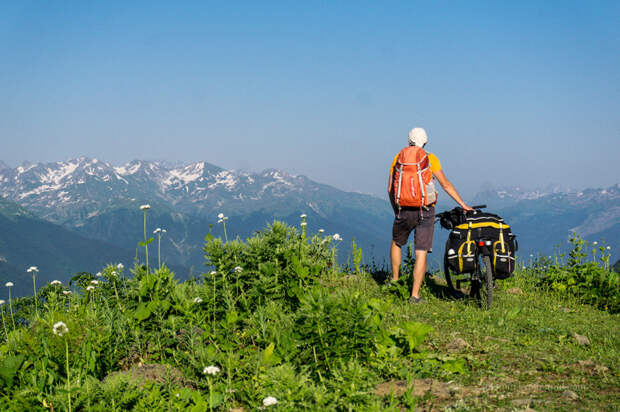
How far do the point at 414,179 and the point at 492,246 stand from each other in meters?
1.59

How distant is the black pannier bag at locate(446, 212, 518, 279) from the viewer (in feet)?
23.5

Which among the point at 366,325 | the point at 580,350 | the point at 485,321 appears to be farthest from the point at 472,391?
the point at 485,321

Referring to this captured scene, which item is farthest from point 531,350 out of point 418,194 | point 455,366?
point 418,194

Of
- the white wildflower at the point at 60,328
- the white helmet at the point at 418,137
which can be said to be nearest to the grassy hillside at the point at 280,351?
the white wildflower at the point at 60,328

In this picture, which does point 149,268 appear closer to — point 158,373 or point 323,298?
point 158,373

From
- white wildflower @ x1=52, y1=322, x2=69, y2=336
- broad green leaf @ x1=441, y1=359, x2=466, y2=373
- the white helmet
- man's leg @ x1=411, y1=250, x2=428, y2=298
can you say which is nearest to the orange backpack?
the white helmet

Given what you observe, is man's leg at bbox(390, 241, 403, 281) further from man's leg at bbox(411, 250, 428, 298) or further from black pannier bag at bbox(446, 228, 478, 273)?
black pannier bag at bbox(446, 228, 478, 273)

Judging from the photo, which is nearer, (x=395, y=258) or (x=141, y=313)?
(x=141, y=313)

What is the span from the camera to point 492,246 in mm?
7188

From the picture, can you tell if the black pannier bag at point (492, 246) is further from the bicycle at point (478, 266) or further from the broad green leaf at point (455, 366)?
the broad green leaf at point (455, 366)

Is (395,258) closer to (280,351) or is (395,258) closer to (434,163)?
(434,163)

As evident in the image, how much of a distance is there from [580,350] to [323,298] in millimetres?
3088

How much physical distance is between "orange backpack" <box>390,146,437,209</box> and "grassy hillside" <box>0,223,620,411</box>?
1.66 metres

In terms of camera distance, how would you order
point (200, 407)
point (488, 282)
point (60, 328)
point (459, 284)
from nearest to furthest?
point (60, 328) → point (200, 407) → point (488, 282) → point (459, 284)
